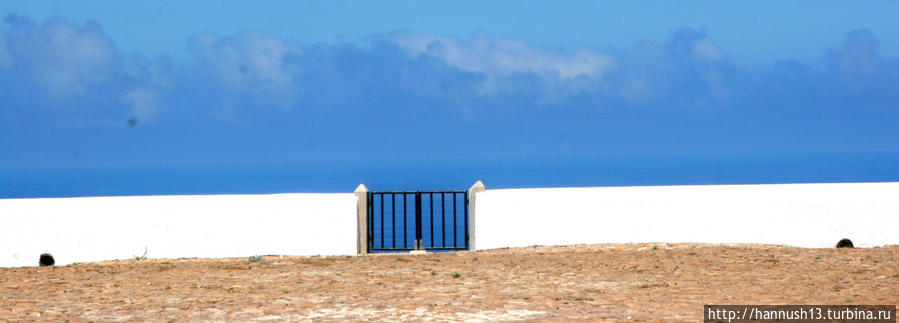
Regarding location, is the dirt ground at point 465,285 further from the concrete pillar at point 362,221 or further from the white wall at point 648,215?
the concrete pillar at point 362,221

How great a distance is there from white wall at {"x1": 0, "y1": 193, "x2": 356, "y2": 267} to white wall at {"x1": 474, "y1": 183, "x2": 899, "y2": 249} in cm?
280

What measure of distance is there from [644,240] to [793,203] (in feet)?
9.26

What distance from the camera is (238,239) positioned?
17.5m

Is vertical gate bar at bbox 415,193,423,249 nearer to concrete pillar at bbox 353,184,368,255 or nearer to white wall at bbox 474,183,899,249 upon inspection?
concrete pillar at bbox 353,184,368,255

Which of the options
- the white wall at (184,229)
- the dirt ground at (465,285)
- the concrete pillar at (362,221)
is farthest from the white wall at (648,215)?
the white wall at (184,229)

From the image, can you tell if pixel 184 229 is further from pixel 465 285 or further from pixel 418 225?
pixel 465 285

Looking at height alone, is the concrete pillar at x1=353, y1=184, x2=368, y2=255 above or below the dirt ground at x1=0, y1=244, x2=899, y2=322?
above

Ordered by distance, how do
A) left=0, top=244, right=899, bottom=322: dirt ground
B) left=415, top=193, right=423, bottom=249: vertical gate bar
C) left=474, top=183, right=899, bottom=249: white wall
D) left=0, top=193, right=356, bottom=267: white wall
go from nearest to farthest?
1. left=0, top=244, right=899, bottom=322: dirt ground
2. left=0, top=193, right=356, bottom=267: white wall
3. left=474, top=183, right=899, bottom=249: white wall
4. left=415, top=193, right=423, bottom=249: vertical gate bar

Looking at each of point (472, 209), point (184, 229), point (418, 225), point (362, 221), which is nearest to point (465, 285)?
point (472, 209)

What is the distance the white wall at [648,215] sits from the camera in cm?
1758

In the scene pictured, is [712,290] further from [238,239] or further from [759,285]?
[238,239]

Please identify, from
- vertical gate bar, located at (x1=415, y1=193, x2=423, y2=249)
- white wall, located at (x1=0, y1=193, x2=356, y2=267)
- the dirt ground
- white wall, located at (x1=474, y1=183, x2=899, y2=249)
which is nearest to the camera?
the dirt ground

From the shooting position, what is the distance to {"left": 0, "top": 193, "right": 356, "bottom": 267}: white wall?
1745 centimetres

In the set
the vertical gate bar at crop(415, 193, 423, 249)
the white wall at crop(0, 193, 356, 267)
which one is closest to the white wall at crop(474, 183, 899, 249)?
the vertical gate bar at crop(415, 193, 423, 249)
